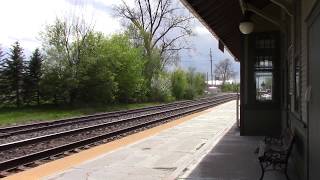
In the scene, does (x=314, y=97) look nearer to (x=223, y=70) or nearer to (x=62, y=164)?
(x=62, y=164)

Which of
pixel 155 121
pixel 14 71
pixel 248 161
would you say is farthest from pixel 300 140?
pixel 14 71

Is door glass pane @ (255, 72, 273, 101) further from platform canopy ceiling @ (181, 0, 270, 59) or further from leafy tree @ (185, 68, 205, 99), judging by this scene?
leafy tree @ (185, 68, 205, 99)

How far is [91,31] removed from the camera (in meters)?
45.8

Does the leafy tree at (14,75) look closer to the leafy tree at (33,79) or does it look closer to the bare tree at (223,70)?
the leafy tree at (33,79)

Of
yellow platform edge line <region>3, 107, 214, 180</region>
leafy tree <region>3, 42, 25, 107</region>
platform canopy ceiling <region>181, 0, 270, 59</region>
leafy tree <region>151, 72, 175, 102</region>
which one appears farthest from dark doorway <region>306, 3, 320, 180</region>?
leafy tree <region>151, 72, 175, 102</region>

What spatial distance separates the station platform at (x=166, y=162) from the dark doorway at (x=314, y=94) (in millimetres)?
2976

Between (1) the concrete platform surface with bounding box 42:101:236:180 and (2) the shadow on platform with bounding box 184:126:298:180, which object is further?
(1) the concrete platform surface with bounding box 42:101:236:180

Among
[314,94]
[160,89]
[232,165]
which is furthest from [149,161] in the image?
[160,89]

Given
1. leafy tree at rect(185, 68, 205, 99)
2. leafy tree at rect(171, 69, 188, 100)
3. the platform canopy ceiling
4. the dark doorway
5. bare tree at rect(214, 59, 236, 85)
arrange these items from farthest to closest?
bare tree at rect(214, 59, 236, 85)
leafy tree at rect(185, 68, 205, 99)
leafy tree at rect(171, 69, 188, 100)
the platform canopy ceiling
the dark doorway

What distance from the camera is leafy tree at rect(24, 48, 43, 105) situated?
39.9 m

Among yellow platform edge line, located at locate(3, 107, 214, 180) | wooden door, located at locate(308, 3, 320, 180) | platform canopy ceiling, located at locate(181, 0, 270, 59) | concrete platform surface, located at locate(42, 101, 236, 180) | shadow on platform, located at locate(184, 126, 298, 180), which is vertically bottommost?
yellow platform edge line, located at locate(3, 107, 214, 180)

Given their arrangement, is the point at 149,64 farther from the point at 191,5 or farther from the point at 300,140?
the point at 300,140

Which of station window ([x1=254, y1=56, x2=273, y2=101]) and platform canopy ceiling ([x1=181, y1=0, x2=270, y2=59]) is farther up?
platform canopy ceiling ([x1=181, y1=0, x2=270, y2=59])

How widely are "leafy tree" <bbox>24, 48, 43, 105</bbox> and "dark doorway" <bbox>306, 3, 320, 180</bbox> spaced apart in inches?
1392
